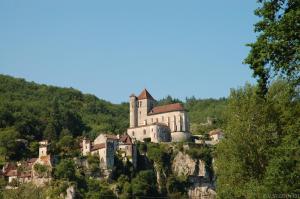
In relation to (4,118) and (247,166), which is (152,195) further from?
(247,166)

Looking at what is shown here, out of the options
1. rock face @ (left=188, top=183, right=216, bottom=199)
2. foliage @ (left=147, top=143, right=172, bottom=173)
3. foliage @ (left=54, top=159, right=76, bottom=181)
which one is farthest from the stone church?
foliage @ (left=54, top=159, right=76, bottom=181)

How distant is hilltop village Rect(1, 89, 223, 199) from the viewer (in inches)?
3204

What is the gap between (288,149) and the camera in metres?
30.6

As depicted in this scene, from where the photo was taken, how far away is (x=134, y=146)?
305 ft

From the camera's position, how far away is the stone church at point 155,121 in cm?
10385

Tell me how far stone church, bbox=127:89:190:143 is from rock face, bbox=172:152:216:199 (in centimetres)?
662

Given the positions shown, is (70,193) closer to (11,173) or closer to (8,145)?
(11,173)

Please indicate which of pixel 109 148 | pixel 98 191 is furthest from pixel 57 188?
pixel 109 148

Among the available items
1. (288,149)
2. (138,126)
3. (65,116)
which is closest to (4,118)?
(65,116)

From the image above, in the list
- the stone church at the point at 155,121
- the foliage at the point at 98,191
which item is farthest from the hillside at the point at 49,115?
the foliage at the point at 98,191

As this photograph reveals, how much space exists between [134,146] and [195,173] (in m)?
11.9

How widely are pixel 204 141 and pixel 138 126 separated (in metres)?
12.2

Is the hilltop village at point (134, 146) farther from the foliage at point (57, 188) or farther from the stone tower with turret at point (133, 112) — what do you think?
the foliage at point (57, 188)

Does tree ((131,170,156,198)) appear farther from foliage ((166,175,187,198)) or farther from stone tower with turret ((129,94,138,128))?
stone tower with turret ((129,94,138,128))
